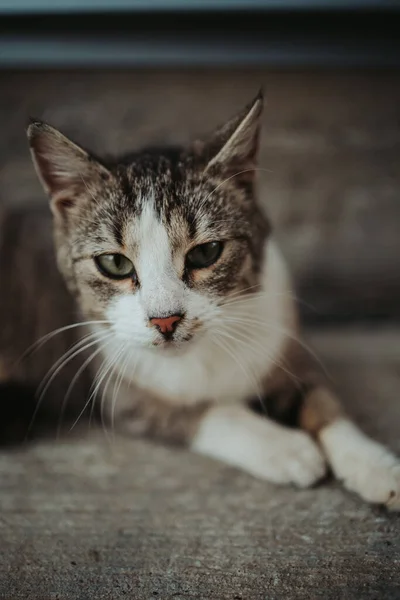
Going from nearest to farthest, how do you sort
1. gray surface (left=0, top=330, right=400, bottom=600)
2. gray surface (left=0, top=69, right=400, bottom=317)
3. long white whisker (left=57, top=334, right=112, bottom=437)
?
gray surface (left=0, top=330, right=400, bottom=600)
long white whisker (left=57, top=334, right=112, bottom=437)
gray surface (left=0, top=69, right=400, bottom=317)

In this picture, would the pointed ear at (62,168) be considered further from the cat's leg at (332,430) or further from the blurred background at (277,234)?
the cat's leg at (332,430)

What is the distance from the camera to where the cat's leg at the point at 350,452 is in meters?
0.87

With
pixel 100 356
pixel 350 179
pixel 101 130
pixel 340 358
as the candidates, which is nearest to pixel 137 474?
pixel 100 356

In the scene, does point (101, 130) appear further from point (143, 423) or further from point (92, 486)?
point (92, 486)

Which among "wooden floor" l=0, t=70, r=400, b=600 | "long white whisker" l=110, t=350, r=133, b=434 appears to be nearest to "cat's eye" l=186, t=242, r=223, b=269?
"long white whisker" l=110, t=350, r=133, b=434

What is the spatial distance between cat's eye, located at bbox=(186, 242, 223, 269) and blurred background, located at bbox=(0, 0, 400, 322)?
42 centimetres

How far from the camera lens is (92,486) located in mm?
996

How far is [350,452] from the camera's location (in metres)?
0.93

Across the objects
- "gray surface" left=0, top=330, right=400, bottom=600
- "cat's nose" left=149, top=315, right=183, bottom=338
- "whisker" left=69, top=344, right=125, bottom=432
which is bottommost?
"gray surface" left=0, top=330, right=400, bottom=600

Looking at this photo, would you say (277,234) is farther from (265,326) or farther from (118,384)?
(118,384)

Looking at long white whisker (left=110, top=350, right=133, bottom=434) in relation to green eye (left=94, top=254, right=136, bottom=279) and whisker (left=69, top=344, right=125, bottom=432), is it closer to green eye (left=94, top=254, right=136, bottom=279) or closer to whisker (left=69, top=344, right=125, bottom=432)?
whisker (left=69, top=344, right=125, bottom=432)

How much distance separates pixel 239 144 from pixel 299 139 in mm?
470

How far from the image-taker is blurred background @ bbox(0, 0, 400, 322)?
1060 mm

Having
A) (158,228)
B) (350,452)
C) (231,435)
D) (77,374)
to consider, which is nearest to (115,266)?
(158,228)
